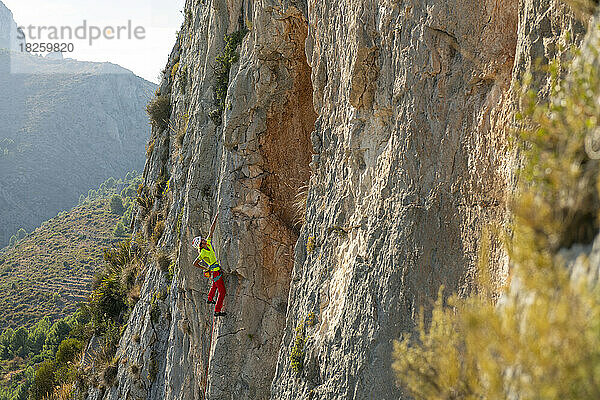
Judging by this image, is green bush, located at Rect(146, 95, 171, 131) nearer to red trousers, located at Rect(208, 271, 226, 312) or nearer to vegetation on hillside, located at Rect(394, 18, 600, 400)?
red trousers, located at Rect(208, 271, 226, 312)

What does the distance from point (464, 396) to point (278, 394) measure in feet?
16.4

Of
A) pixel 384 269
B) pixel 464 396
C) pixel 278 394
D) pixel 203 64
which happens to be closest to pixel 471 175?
pixel 384 269

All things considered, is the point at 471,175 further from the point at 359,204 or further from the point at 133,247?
the point at 133,247

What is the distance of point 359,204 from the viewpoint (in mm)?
6344

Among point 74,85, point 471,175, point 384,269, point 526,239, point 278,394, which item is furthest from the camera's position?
point 74,85

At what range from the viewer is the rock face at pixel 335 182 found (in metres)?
4.64

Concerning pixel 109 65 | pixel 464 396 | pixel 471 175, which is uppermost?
pixel 109 65

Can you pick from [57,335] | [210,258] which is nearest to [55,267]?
[57,335]

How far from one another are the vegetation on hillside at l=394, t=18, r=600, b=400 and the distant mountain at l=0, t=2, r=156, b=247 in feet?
346

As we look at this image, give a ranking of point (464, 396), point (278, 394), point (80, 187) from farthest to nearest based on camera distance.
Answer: point (80, 187) < point (278, 394) < point (464, 396)

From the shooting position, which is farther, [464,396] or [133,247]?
[133,247]

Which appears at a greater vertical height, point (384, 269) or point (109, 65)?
point (109, 65)

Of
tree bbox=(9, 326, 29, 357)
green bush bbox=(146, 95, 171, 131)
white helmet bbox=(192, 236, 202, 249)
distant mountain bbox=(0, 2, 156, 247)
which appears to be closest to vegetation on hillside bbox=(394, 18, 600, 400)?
white helmet bbox=(192, 236, 202, 249)

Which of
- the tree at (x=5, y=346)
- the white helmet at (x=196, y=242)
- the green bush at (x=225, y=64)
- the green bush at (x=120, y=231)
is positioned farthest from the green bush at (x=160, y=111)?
the green bush at (x=120, y=231)
